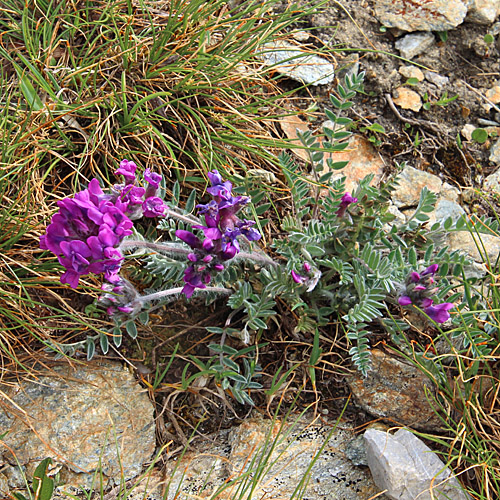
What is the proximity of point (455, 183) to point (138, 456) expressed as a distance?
2.32m

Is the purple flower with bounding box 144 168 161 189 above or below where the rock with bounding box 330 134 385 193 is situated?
above

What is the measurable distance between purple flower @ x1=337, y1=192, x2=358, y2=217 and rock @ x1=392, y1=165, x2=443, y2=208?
62cm

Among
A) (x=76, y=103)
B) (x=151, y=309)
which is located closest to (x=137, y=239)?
(x=151, y=309)

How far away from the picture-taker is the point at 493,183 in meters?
3.15

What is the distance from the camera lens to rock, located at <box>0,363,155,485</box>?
7.69 ft

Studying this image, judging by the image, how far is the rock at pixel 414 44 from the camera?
341 centimetres

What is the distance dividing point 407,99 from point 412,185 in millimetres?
594

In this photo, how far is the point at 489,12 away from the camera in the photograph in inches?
136

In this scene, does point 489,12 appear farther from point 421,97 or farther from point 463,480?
point 463,480

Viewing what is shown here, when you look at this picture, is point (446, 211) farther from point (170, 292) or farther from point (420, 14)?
point (170, 292)

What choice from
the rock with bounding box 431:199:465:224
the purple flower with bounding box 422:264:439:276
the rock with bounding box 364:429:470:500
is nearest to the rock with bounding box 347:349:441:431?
the rock with bounding box 364:429:470:500

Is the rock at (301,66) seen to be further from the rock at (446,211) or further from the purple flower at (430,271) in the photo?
the purple flower at (430,271)

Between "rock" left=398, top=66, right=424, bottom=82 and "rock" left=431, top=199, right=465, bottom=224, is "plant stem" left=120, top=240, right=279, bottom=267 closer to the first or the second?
"rock" left=431, top=199, right=465, bottom=224

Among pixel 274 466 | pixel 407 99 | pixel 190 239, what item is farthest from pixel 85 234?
pixel 407 99
